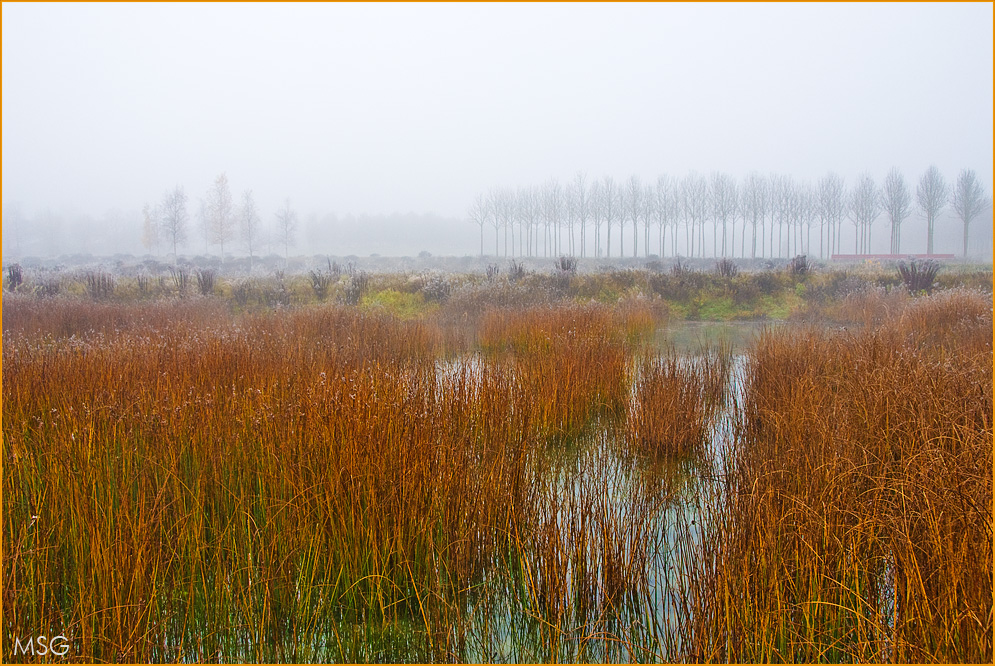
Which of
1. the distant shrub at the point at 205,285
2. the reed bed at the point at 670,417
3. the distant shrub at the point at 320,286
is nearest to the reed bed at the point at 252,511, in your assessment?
the reed bed at the point at 670,417

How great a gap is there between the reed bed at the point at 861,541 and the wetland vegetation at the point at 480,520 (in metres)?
0.01

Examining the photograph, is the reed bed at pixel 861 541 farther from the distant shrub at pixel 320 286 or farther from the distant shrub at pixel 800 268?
the distant shrub at pixel 800 268

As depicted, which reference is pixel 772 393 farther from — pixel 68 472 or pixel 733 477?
pixel 68 472

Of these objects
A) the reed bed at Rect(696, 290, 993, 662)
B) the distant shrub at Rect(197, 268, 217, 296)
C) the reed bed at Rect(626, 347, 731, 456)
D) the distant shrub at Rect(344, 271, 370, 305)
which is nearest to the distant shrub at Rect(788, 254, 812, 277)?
the distant shrub at Rect(344, 271, 370, 305)

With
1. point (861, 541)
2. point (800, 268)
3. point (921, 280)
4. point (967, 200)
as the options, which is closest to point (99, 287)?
point (861, 541)

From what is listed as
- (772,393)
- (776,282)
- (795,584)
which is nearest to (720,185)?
(776,282)

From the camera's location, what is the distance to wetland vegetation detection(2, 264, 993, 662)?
1.76 metres

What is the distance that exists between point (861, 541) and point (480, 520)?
1444 millimetres

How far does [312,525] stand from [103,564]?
Answer: 66 cm

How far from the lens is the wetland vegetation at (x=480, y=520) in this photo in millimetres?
1761

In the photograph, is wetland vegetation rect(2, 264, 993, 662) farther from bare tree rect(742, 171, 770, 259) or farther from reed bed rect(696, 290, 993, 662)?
bare tree rect(742, 171, 770, 259)

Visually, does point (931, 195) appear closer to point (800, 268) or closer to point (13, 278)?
point (800, 268)

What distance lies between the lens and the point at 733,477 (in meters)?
2.86

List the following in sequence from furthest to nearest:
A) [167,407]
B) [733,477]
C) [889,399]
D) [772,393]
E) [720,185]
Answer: [720,185], [772,393], [889,399], [167,407], [733,477]
